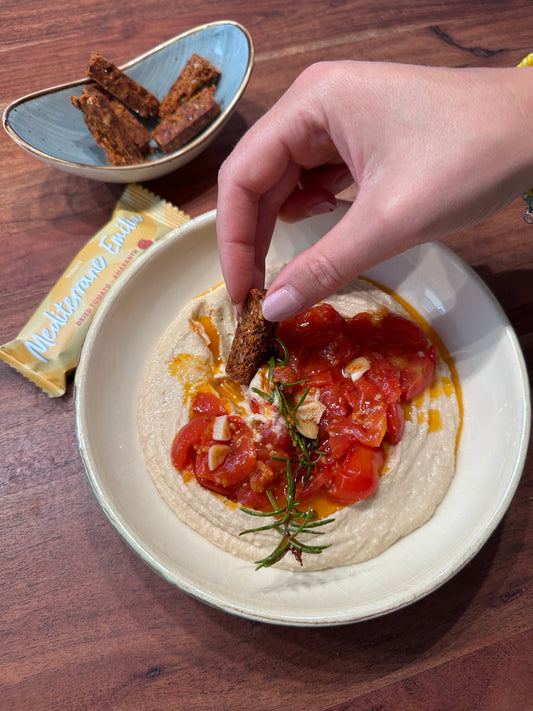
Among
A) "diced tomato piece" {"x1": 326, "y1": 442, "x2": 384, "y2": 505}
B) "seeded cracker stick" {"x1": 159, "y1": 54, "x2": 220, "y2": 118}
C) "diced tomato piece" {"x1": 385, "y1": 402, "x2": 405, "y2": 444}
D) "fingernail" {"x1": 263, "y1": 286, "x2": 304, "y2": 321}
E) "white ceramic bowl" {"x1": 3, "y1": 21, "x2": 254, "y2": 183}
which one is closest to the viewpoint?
"fingernail" {"x1": 263, "y1": 286, "x2": 304, "y2": 321}

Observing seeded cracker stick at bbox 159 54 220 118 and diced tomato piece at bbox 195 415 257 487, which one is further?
seeded cracker stick at bbox 159 54 220 118

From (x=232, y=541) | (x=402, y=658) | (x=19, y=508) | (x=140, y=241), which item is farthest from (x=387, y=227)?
(x=19, y=508)

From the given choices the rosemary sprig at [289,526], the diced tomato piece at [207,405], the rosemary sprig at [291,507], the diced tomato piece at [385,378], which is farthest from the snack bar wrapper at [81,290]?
the diced tomato piece at [385,378]

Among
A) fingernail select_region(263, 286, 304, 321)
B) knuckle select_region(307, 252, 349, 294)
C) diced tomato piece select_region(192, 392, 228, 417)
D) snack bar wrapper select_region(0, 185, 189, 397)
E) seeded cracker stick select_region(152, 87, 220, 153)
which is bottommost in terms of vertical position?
diced tomato piece select_region(192, 392, 228, 417)

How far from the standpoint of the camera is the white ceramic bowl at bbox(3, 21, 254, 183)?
221 centimetres

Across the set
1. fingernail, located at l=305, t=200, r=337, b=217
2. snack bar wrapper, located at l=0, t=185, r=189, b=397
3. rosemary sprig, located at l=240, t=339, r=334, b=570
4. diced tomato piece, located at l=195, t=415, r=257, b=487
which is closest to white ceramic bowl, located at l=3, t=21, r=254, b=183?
snack bar wrapper, located at l=0, t=185, r=189, b=397

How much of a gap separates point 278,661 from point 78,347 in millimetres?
1446

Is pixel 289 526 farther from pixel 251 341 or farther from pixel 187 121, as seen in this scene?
pixel 187 121

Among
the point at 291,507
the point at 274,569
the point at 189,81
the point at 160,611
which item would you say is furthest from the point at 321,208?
the point at 160,611

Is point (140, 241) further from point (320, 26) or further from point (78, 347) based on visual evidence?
point (320, 26)

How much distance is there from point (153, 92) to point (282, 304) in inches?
66.0

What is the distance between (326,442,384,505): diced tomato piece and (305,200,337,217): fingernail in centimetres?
93

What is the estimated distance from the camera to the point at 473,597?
1.84m

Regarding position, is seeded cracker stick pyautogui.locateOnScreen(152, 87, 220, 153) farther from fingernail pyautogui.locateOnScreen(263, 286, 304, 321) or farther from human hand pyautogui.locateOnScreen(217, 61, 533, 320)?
fingernail pyautogui.locateOnScreen(263, 286, 304, 321)
